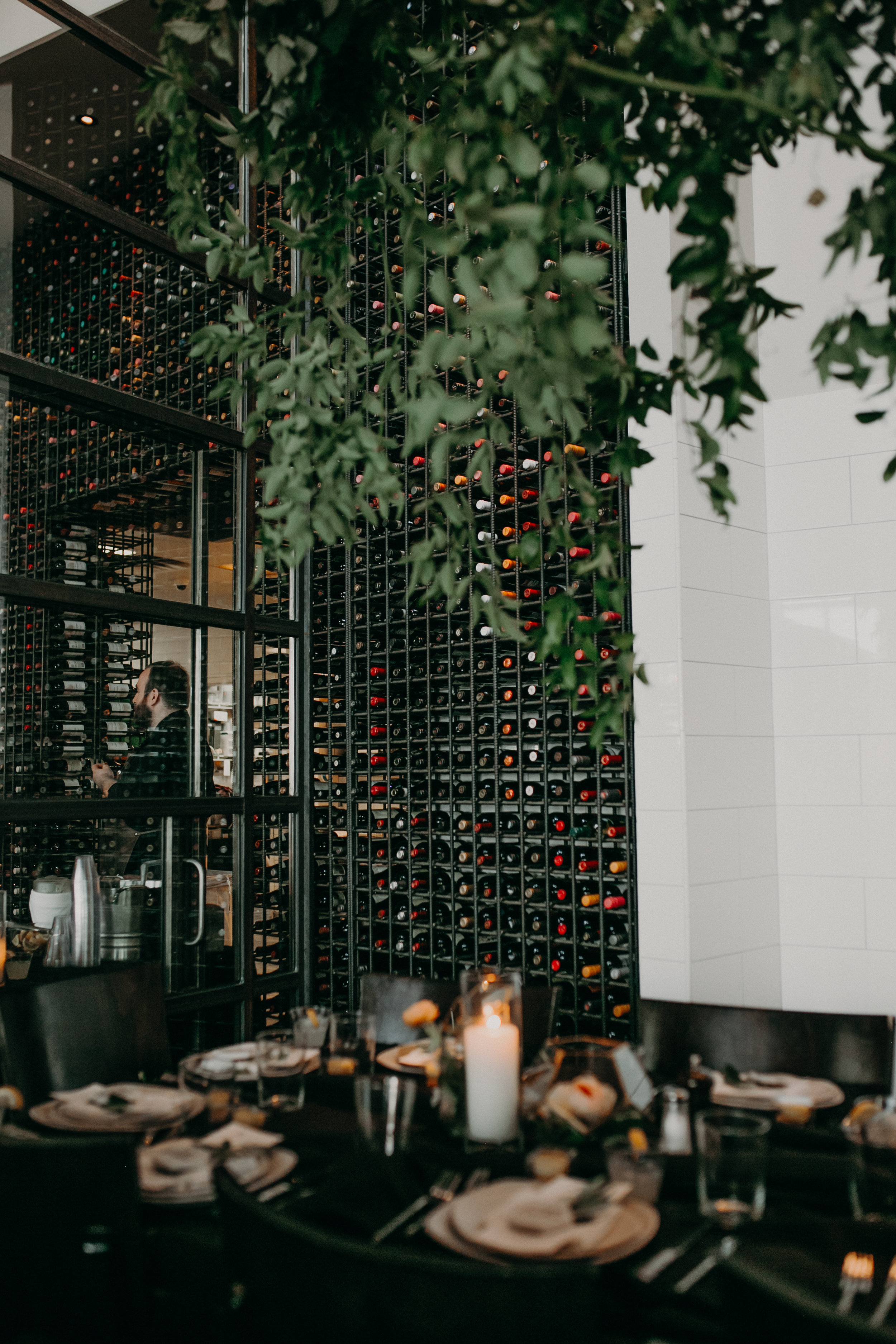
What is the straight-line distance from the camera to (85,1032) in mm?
1867

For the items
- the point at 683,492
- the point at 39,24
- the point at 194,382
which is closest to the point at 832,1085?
the point at 683,492

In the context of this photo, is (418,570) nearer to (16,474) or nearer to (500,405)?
(16,474)

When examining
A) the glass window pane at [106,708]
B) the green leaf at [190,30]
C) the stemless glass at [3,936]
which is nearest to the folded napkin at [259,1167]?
the stemless glass at [3,936]

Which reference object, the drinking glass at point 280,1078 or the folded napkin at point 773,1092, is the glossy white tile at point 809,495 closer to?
the folded napkin at point 773,1092

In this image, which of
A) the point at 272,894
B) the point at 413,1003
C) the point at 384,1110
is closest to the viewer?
the point at 384,1110

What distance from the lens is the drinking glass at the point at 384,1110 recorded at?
121 cm

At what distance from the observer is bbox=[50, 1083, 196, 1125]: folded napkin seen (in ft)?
4.55

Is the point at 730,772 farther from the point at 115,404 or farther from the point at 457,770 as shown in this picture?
the point at 115,404

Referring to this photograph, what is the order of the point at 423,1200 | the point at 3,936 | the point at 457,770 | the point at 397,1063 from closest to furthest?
1. the point at 423,1200
2. the point at 397,1063
3. the point at 3,936
4. the point at 457,770

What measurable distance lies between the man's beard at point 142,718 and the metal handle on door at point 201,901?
419mm

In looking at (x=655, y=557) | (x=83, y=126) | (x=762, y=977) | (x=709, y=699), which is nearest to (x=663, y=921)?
(x=762, y=977)

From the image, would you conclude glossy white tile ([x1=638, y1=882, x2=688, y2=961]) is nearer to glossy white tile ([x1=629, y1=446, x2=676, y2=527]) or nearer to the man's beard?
glossy white tile ([x1=629, y1=446, x2=676, y2=527])

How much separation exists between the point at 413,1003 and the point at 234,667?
1.46m

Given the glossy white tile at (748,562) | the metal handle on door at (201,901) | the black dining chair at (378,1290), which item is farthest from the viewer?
the metal handle on door at (201,901)
